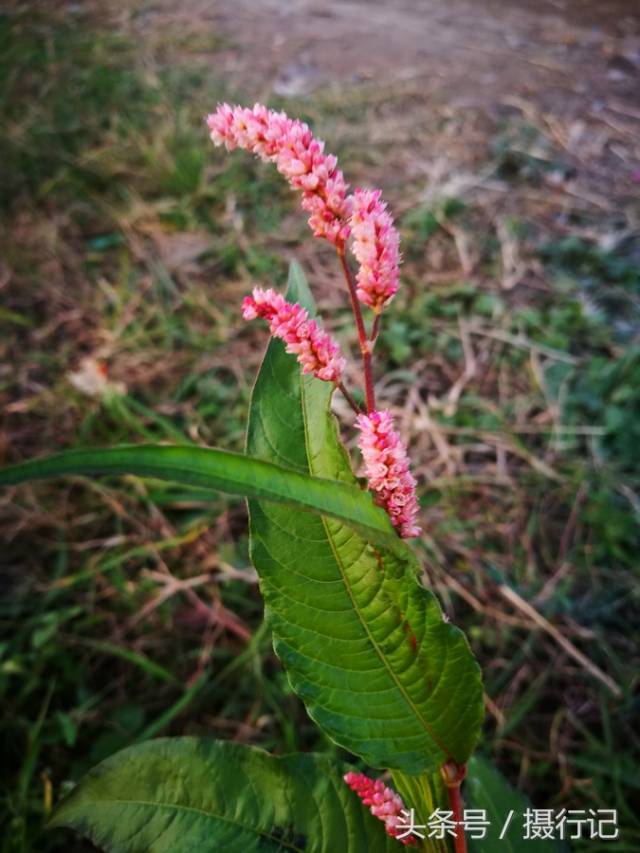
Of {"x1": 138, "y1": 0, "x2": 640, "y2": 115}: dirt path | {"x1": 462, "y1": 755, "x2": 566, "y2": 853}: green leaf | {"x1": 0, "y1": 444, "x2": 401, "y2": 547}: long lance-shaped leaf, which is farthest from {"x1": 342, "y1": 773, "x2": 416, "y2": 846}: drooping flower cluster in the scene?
{"x1": 138, "y1": 0, "x2": 640, "y2": 115}: dirt path

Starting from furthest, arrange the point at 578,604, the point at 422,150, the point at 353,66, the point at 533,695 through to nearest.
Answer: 1. the point at 353,66
2. the point at 422,150
3. the point at 578,604
4. the point at 533,695

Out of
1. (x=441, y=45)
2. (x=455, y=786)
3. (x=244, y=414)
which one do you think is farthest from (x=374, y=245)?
(x=441, y=45)

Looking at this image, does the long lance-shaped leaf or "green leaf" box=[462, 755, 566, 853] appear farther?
"green leaf" box=[462, 755, 566, 853]

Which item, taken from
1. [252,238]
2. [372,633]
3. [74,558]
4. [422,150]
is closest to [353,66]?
[422,150]

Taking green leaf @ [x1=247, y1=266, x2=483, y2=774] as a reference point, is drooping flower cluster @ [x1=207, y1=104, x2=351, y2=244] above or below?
above

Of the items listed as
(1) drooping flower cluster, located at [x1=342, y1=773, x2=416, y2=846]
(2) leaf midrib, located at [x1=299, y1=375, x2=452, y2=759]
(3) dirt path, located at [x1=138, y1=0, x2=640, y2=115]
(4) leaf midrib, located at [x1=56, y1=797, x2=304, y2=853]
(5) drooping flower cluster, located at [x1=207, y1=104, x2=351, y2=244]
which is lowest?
(4) leaf midrib, located at [x1=56, y1=797, x2=304, y2=853]

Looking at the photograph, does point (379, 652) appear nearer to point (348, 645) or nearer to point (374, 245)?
point (348, 645)

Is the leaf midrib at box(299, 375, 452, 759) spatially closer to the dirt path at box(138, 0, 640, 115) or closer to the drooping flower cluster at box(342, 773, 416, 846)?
the drooping flower cluster at box(342, 773, 416, 846)

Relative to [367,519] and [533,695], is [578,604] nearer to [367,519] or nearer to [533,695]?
[533,695]
